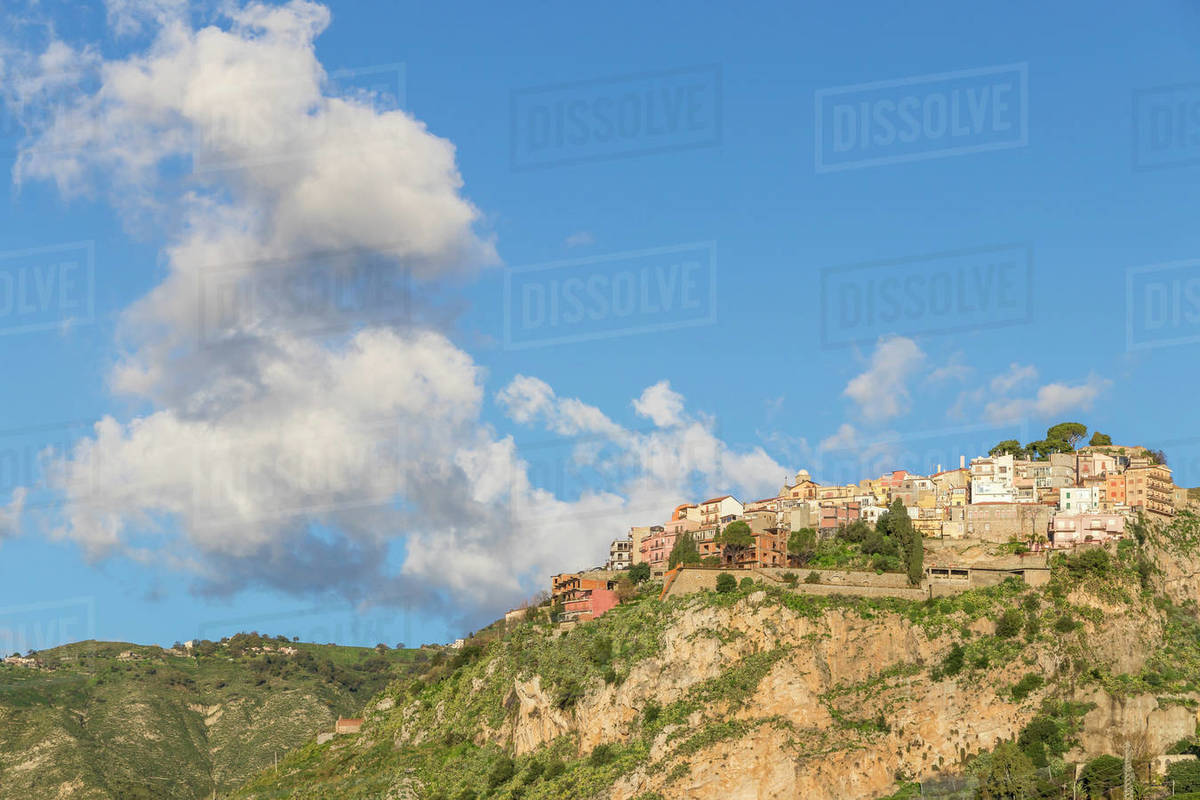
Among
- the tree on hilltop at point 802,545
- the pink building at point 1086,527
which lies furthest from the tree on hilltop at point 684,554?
the pink building at point 1086,527

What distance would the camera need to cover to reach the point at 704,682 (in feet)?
305

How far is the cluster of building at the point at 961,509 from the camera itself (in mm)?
105312

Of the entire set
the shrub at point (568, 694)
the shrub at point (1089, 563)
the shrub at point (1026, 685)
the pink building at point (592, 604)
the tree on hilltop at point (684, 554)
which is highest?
the tree on hilltop at point (684, 554)

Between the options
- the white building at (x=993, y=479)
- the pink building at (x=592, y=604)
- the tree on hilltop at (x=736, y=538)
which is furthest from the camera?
the white building at (x=993, y=479)

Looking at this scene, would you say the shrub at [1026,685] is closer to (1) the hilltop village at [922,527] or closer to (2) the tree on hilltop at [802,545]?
(1) the hilltop village at [922,527]

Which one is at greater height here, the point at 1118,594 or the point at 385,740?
the point at 1118,594

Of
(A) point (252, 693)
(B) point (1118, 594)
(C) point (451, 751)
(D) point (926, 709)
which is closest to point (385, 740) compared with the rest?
(C) point (451, 751)

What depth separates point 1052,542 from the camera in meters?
103

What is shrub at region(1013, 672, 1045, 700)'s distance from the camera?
287 feet

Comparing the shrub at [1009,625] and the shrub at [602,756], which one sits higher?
the shrub at [1009,625]

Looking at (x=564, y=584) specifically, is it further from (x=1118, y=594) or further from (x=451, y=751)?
(x=1118, y=594)

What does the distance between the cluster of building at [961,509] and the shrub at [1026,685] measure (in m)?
14.8

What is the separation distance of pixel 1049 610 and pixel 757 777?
21.1 meters

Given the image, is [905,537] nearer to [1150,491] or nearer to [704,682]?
[1150,491]
